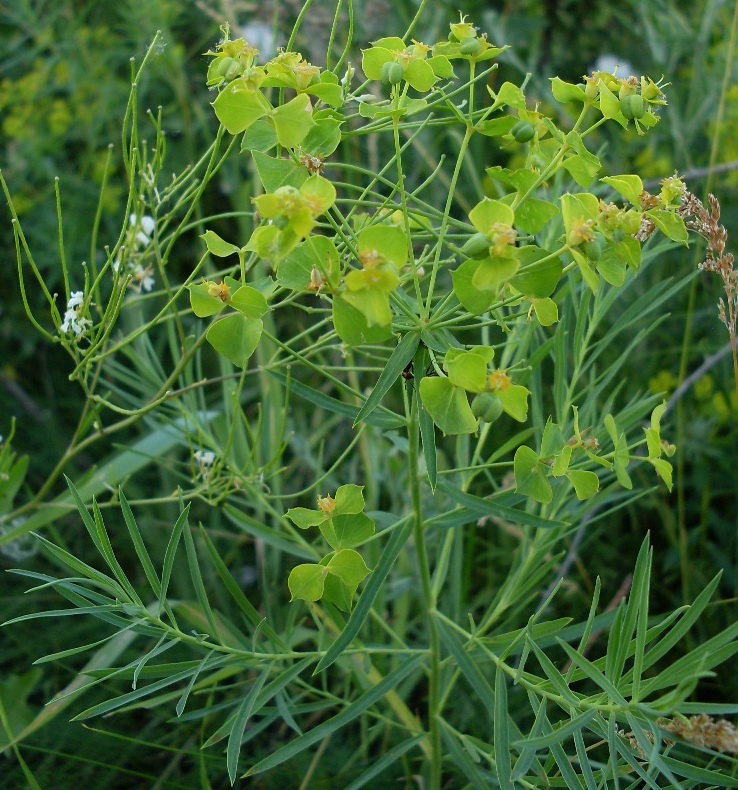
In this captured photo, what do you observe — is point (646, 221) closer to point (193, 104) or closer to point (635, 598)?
point (635, 598)

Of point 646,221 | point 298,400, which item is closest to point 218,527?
point 298,400

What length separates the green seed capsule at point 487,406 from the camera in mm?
646

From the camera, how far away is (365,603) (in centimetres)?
77

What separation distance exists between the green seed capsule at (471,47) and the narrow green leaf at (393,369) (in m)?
0.26

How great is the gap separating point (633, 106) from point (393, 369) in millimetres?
294

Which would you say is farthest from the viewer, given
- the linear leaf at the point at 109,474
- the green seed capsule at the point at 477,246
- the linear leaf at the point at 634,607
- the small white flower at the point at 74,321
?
the linear leaf at the point at 109,474

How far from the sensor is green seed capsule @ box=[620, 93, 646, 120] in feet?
2.37

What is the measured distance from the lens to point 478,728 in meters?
1.15

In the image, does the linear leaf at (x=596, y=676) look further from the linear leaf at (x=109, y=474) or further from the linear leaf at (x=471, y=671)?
the linear leaf at (x=109, y=474)

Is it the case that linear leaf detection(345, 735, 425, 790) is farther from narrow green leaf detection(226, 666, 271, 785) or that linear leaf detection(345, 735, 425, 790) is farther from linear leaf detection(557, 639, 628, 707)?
linear leaf detection(557, 639, 628, 707)

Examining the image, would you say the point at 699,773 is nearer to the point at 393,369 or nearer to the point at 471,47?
the point at 393,369

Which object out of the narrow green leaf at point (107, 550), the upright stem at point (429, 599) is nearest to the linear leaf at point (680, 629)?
the upright stem at point (429, 599)

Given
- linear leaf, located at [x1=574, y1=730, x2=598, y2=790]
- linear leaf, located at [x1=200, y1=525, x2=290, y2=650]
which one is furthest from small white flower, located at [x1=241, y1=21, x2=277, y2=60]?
linear leaf, located at [x1=574, y1=730, x2=598, y2=790]

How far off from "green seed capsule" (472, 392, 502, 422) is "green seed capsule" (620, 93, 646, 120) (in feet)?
0.89
